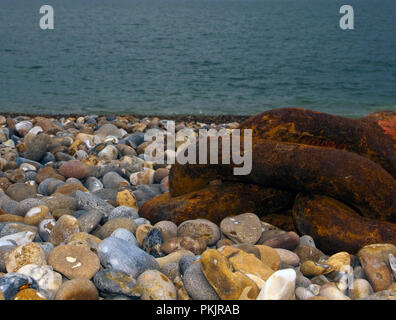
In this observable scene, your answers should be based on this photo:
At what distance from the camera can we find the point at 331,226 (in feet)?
7.63

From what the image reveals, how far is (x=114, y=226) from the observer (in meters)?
2.73

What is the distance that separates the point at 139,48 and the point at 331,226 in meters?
37.4

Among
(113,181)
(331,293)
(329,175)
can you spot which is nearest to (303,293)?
(331,293)

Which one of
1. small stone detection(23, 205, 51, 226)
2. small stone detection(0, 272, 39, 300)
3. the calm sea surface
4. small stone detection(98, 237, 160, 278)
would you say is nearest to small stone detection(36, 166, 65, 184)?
small stone detection(23, 205, 51, 226)

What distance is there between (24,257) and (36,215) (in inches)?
32.1

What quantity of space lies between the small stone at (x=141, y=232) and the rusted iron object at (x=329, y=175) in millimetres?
719

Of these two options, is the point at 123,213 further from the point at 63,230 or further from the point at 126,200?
the point at 63,230

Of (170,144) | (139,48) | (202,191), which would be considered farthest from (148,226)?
(139,48)

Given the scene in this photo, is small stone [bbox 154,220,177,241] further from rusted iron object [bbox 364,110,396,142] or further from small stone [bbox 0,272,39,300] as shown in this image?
rusted iron object [bbox 364,110,396,142]

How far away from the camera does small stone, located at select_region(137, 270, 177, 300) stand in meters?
1.88

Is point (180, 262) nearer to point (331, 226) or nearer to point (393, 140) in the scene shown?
Result: point (331, 226)

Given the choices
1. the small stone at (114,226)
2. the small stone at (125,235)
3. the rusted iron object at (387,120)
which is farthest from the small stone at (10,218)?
the rusted iron object at (387,120)

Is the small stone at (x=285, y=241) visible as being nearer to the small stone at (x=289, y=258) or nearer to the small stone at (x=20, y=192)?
the small stone at (x=289, y=258)

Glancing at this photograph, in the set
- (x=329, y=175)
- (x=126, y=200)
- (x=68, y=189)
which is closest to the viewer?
(x=329, y=175)
